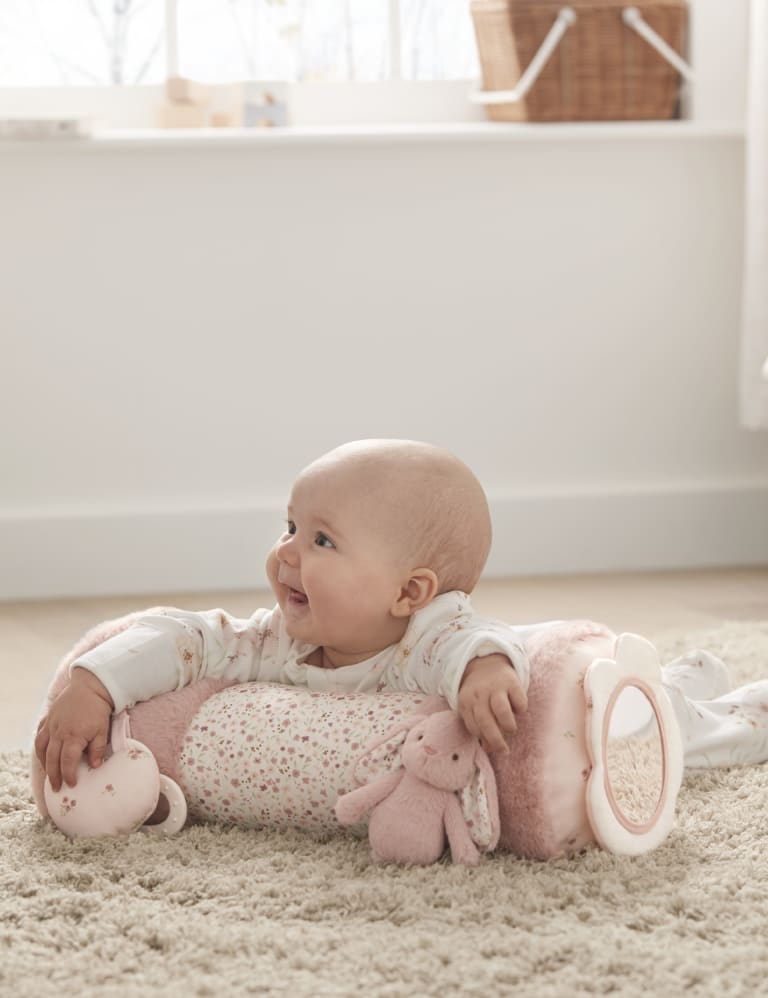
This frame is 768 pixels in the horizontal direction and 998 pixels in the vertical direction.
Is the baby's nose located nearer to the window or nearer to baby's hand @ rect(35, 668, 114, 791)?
baby's hand @ rect(35, 668, 114, 791)

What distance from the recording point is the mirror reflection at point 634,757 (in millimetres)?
1177

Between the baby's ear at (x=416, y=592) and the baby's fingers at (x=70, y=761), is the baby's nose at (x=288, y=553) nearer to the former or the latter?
the baby's ear at (x=416, y=592)

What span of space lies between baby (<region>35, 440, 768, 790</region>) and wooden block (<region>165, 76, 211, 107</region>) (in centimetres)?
140

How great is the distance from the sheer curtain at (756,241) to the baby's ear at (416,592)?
3.87 ft

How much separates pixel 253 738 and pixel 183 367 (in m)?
1.26

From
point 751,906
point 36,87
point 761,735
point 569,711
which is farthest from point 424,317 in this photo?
point 751,906

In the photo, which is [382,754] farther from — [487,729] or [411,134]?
[411,134]

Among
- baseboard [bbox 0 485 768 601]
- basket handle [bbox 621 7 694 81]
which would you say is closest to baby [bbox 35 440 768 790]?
baseboard [bbox 0 485 768 601]

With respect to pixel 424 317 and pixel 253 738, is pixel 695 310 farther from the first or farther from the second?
pixel 253 738

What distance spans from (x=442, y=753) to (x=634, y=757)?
0.59 feet

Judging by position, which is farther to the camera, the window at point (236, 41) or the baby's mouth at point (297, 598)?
the window at point (236, 41)

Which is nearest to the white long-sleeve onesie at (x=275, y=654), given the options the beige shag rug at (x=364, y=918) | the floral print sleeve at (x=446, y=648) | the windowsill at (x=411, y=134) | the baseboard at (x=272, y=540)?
the floral print sleeve at (x=446, y=648)

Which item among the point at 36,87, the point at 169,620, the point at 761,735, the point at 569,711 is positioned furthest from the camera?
the point at 36,87

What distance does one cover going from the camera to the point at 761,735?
1.42 metres
